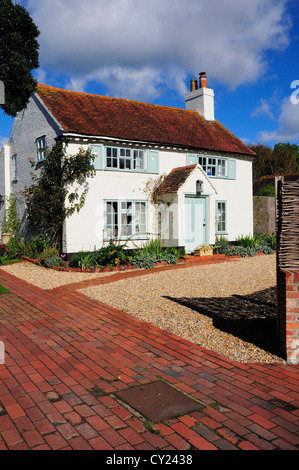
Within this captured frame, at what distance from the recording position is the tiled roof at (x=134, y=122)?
1488cm

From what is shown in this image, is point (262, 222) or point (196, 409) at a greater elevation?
point (262, 222)

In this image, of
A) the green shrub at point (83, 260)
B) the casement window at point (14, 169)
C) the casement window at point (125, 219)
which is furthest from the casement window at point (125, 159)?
the casement window at point (14, 169)

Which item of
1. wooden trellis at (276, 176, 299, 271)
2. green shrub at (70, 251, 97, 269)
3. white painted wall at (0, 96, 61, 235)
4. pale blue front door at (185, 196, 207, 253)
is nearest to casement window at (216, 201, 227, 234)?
pale blue front door at (185, 196, 207, 253)

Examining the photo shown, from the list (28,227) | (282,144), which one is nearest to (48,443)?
(28,227)

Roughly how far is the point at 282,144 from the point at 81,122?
50799 millimetres

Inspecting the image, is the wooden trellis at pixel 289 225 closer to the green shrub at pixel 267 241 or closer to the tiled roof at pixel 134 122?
the tiled roof at pixel 134 122

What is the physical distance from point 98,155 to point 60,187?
6.30 feet

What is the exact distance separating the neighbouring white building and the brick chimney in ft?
7.43

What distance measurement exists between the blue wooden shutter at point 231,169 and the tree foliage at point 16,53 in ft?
34.4

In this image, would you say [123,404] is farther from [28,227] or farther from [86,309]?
[28,227]

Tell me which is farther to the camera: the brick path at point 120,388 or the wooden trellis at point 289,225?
the wooden trellis at point 289,225

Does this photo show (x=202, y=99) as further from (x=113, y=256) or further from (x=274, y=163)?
(x=274, y=163)

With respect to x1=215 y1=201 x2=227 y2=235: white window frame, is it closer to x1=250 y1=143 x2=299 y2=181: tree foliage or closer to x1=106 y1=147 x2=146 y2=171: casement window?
x1=106 y1=147 x2=146 y2=171: casement window

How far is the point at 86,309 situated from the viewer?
7.65m
